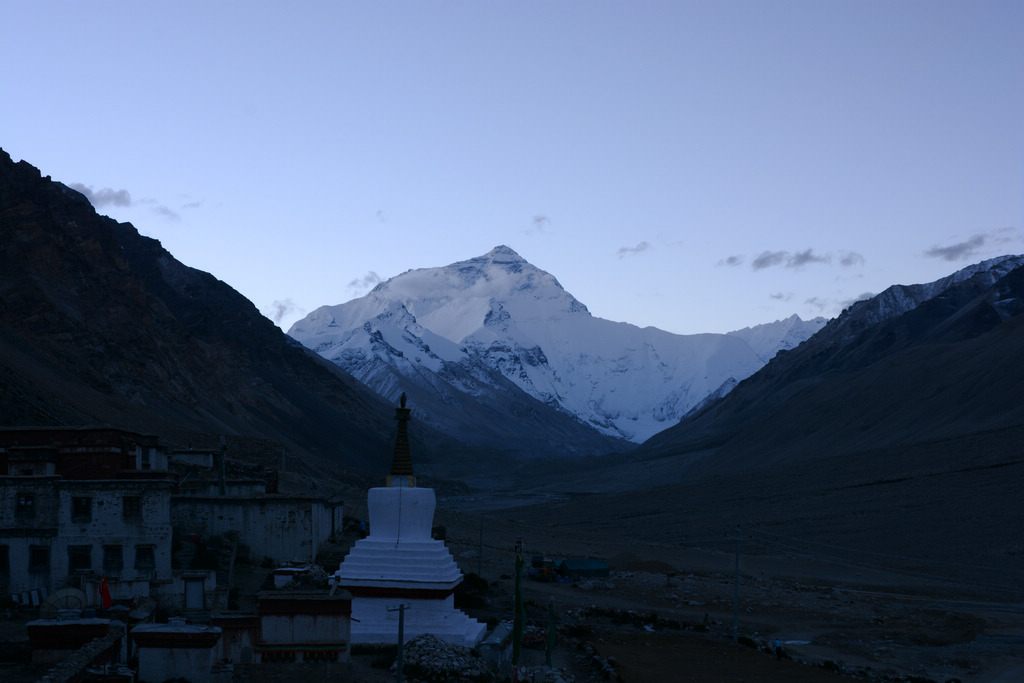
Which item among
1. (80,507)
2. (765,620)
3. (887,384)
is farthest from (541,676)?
(887,384)

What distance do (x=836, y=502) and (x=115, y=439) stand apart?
44.3m

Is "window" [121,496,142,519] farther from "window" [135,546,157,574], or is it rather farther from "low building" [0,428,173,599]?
"window" [135,546,157,574]

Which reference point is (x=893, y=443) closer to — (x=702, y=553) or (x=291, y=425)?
(x=702, y=553)

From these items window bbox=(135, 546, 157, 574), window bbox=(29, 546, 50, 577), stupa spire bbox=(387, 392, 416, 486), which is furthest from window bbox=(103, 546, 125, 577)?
stupa spire bbox=(387, 392, 416, 486)

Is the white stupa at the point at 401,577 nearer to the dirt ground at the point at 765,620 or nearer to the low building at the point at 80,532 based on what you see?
the dirt ground at the point at 765,620

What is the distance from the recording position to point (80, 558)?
73.0 ft

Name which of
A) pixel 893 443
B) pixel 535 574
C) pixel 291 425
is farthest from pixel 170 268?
pixel 535 574

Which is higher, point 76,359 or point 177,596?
point 76,359

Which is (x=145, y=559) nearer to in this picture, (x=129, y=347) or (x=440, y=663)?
(x=440, y=663)

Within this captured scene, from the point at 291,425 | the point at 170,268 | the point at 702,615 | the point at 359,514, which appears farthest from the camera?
the point at 170,268

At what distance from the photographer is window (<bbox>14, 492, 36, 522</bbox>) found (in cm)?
2256

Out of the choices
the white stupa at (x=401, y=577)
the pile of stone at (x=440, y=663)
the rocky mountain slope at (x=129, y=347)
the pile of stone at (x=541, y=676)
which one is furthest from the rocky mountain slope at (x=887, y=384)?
the pile of stone at (x=440, y=663)

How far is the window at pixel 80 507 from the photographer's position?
22.3m

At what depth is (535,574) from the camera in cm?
4041
